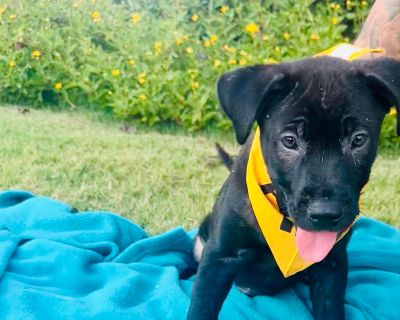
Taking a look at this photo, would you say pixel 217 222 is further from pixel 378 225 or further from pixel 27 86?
pixel 27 86

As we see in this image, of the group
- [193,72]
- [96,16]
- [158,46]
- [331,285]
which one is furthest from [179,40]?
[331,285]

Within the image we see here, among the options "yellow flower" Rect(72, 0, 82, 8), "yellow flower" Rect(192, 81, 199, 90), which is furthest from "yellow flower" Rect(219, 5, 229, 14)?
"yellow flower" Rect(72, 0, 82, 8)

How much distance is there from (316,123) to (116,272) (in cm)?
149

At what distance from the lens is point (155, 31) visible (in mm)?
6668

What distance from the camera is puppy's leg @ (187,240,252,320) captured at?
8.96 ft

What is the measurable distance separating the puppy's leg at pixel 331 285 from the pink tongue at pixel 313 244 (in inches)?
11.8

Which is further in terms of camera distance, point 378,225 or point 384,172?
point 384,172

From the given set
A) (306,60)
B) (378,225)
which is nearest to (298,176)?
(306,60)

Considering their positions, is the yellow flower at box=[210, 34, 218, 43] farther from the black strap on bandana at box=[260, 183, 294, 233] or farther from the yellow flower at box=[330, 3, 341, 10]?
the black strap on bandana at box=[260, 183, 294, 233]

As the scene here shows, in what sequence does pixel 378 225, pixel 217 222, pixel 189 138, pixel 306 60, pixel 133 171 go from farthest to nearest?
pixel 189 138 < pixel 133 171 < pixel 378 225 < pixel 217 222 < pixel 306 60

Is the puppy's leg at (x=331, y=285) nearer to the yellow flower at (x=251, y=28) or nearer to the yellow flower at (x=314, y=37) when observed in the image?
the yellow flower at (x=314, y=37)

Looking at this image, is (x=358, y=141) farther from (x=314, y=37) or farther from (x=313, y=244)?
(x=314, y=37)

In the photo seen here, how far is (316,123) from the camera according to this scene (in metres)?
2.30

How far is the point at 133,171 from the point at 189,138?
47.4 inches
